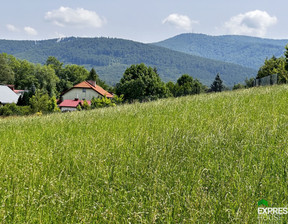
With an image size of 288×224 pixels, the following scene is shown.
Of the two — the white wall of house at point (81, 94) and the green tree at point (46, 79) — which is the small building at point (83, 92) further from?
the green tree at point (46, 79)

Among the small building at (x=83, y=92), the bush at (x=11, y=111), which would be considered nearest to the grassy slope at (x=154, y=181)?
the bush at (x=11, y=111)

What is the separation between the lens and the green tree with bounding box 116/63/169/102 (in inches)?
2847

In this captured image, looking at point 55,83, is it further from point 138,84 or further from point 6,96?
point 138,84

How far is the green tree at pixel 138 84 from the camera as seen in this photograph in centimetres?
7231

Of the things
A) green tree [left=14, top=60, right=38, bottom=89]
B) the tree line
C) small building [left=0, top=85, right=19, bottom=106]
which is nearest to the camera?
the tree line

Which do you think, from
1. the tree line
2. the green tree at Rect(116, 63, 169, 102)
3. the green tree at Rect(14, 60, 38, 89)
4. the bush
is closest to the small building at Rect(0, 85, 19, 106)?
the tree line

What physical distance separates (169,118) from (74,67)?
387 feet

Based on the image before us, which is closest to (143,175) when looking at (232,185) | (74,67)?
(232,185)

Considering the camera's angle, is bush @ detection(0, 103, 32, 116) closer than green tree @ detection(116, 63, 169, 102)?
Yes

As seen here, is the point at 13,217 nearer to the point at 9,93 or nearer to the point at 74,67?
the point at 9,93

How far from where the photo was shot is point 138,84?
7281 centimetres

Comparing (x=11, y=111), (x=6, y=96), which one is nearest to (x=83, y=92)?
(x=6, y=96)

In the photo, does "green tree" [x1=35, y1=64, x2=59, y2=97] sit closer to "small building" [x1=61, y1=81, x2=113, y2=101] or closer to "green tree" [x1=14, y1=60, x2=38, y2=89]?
"green tree" [x1=14, y1=60, x2=38, y2=89]

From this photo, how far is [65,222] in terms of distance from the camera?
9.23 ft
